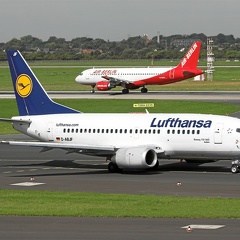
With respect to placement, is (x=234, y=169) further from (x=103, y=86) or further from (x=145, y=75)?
(x=145, y=75)

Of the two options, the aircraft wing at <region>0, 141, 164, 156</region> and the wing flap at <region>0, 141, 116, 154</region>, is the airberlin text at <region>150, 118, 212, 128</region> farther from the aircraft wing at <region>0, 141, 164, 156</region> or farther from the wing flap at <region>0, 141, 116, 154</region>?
the wing flap at <region>0, 141, 116, 154</region>

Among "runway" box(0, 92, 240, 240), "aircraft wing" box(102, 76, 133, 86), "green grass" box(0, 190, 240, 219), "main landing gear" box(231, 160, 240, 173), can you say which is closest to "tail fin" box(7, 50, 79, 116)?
"runway" box(0, 92, 240, 240)

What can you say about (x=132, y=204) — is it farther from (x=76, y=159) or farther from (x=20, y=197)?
(x=76, y=159)

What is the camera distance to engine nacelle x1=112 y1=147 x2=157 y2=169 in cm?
5269

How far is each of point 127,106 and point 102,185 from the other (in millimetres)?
63401

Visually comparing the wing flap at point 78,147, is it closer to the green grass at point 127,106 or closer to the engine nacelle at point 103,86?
the green grass at point 127,106

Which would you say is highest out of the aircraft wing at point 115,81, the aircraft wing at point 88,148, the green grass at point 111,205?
the aircraft wing at point 88,148

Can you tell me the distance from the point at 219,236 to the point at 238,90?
387 ft

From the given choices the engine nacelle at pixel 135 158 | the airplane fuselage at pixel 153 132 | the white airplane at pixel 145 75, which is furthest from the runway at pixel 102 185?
the white airplane at pixel 145 75

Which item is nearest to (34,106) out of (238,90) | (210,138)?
(210,138)

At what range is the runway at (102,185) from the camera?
1294 inches

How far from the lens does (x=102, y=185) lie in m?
48.2

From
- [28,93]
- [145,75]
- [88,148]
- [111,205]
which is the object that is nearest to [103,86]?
[145,75]

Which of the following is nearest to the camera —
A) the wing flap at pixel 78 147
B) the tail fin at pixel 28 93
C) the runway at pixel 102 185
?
the runway at pixel 102 185
